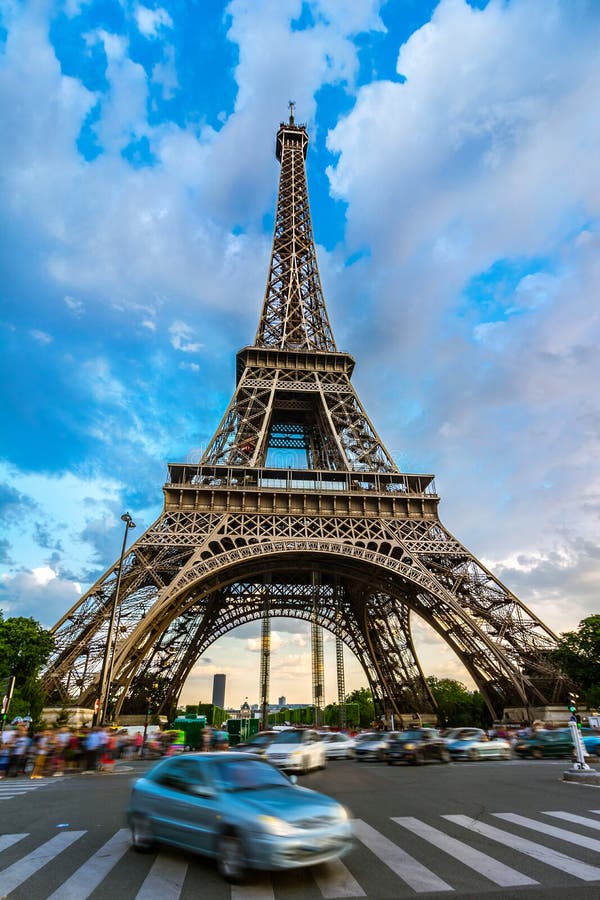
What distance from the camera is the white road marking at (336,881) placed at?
18.8ft

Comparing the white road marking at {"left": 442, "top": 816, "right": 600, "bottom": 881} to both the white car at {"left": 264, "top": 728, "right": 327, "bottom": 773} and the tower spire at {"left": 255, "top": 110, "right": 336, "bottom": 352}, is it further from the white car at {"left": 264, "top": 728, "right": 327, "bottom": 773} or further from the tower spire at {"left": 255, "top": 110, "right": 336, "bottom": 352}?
the tower spire at {"left": 255, "top": 110, "right": 336, "bottom": 352}

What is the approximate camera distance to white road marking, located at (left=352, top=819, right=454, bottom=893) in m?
5.96

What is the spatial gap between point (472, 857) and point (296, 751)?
11143 millimetres

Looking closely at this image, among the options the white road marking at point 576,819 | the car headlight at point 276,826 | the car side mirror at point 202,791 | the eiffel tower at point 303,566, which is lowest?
the white road marking at point 576,819

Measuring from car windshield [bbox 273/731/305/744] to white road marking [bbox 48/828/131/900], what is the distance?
1077cm

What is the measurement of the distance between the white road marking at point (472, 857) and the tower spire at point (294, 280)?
134 ft

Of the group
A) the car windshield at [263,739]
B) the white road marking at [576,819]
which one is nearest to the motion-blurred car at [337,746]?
the car windshield at [263,739]

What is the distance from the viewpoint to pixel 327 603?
49.9 meters

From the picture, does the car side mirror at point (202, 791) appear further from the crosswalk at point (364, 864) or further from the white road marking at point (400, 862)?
the white road marking at point (400, 862)

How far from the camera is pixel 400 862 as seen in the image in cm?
679

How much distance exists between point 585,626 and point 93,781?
111ft

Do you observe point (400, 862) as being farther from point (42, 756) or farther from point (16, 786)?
point (42, 756)

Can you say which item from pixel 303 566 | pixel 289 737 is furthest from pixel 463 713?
pixel 289 737

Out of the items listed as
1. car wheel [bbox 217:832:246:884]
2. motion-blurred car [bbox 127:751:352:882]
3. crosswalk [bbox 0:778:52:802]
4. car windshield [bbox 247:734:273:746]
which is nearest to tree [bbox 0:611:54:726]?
crosswalk [bbox 0:778:52:802]
